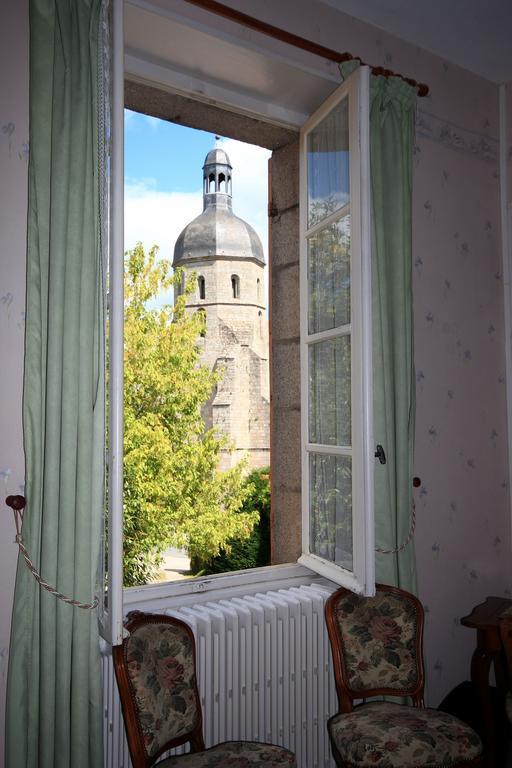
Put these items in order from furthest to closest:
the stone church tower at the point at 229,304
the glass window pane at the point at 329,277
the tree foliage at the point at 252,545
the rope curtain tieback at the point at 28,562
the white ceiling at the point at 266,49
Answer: the stone church tower at the point at 229,304 < the tree foliage at the point at 252,545 < the glass window pane at the point at 329,277 < the white ceiling at the point at 266,49 < the rope curtain tieback at the point at 28,562

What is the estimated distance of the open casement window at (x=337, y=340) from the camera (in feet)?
6.50

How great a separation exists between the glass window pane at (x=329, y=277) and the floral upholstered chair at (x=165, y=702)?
1.15m

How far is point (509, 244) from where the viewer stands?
301cm

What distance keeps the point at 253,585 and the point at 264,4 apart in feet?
6.96

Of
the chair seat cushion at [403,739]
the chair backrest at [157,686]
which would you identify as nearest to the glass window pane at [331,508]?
the chair seat cushion at [403,739]

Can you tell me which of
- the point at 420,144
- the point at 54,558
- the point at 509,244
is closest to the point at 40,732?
the point at 54,558

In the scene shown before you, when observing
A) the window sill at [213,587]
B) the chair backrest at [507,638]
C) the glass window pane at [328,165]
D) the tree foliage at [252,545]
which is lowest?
the tree foliage at [252,545]

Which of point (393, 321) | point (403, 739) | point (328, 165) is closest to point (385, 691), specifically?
point (403, 739)

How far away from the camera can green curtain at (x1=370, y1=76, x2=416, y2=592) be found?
7.52 feet

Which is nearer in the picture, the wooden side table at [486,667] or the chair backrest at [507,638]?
the chair backrest at [507,638]

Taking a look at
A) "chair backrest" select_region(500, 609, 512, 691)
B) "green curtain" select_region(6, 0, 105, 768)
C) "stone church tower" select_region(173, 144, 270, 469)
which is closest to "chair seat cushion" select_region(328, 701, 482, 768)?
"chair backrest" select_region(500, 609, 512, 691)

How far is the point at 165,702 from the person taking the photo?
65.2 inches

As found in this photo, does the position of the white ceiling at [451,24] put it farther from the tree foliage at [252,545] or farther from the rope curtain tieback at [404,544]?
the tree foliage at [252,545]

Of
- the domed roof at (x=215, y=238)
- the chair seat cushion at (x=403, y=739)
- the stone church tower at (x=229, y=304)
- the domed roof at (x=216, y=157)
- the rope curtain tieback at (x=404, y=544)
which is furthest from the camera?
the domed roof at (x=215, y=238)
